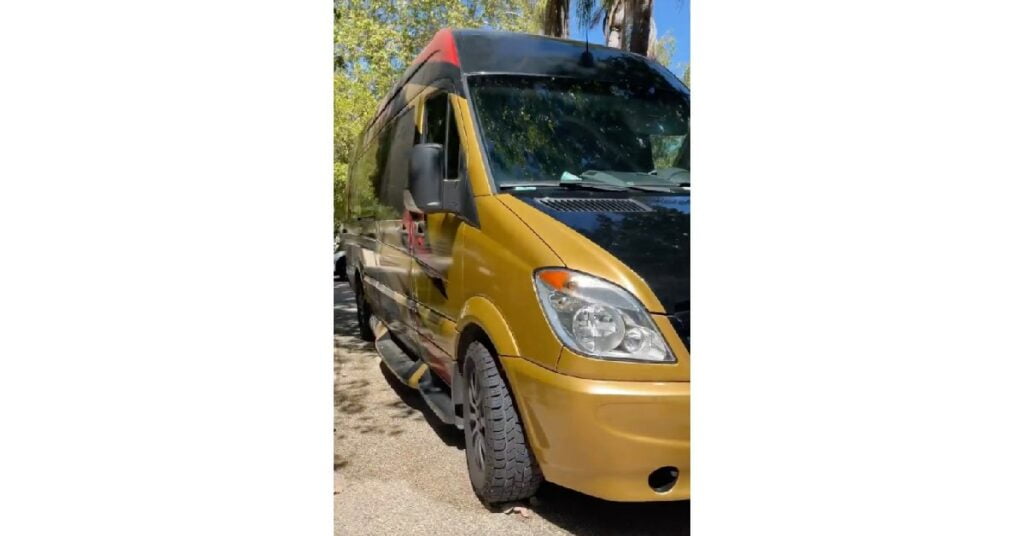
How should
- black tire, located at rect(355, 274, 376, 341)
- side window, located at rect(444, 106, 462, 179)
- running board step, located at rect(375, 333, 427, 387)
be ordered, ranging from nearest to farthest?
1. side window, located at rect(444, 106, 462, 179)
2. running board step, located at rect(375, 333, 427, 387)
3. black tire, located at rect(355, 274, 376, 341)

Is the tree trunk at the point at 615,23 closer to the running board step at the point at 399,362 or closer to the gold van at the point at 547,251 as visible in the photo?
the gold van at the point at 547,251

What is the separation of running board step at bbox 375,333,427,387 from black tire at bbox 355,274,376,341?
0.09 metres

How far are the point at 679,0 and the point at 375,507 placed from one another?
1945 millimetres

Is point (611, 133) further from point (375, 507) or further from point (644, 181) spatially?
point (375, 507)

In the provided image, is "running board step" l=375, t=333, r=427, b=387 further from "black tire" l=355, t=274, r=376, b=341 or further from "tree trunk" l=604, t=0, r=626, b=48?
"tree trunk" l=604, t=0, r=626, b=48

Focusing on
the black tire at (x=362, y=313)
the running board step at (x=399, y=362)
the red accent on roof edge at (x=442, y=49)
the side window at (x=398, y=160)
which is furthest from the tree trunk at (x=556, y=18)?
the black tire at (x=362, y=313)

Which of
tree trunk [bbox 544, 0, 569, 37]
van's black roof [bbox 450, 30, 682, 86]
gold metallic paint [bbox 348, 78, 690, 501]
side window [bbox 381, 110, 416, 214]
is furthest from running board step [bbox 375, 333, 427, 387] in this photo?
tree trunk [bbox 544, 0, 569, 37]

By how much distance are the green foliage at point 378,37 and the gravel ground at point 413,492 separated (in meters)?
0.60

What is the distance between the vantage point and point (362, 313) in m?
4.52

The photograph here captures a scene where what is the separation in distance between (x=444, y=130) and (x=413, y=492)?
1.51 m

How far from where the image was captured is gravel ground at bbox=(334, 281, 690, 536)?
241cm

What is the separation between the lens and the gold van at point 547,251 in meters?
2.18
